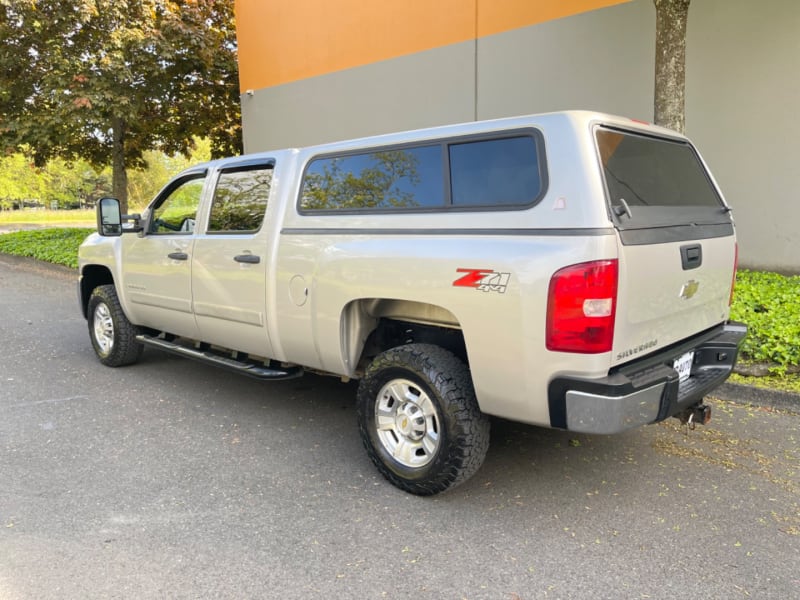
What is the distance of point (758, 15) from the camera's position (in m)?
7.61

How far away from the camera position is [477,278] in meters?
3.00

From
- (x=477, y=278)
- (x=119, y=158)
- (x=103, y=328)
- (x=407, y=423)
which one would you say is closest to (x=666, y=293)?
(x=477, y=278)

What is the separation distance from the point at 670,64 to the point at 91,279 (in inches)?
259

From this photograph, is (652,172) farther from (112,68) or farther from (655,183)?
(112,68)

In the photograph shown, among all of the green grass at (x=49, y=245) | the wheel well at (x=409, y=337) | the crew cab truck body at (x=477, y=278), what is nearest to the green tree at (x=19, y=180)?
the green grass at (x=49, y=245)

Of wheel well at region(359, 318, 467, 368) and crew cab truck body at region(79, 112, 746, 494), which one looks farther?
wheel well at region(359, 318, 467, 368)

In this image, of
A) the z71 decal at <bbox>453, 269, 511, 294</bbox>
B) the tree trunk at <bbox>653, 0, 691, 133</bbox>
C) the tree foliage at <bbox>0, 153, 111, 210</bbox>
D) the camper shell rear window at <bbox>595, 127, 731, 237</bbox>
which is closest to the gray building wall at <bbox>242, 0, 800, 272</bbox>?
the tree trunk at <bbox>653, 0, 691, 133</bbox>

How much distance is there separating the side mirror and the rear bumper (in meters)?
4.35

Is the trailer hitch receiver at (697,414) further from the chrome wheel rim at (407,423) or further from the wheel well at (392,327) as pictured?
the chrome wheel rim at (407,423)

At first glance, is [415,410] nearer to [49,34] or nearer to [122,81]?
[122,81]

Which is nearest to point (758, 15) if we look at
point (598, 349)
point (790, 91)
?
point (790, 91)

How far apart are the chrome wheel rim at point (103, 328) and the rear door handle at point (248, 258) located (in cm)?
239

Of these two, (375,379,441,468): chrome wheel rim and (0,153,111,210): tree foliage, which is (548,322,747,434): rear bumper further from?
(0,153,111,210): tree foliage

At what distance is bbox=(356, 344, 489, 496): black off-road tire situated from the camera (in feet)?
10.5
